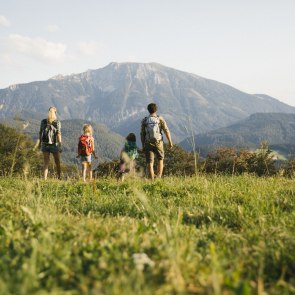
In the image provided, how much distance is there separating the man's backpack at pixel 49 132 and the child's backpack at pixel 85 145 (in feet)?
3.96

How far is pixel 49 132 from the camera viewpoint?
13.0m

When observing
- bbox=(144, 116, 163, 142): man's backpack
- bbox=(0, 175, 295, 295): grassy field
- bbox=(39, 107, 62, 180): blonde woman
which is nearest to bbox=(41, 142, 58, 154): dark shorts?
bbox=(39, 107, 62, 180): blonde woman

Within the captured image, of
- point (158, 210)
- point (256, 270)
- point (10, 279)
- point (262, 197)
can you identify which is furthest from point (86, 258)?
point (262, 197)

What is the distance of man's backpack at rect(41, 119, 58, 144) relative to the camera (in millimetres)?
12945

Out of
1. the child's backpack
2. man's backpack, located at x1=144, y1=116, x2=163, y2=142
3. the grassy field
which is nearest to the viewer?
the grassy field

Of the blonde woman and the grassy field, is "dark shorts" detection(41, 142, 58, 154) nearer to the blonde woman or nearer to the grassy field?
the blonde woman

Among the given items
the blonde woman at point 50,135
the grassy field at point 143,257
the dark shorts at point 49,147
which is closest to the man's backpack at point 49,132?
the blonde woman at point 50,135

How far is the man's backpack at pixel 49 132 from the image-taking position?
1295cm

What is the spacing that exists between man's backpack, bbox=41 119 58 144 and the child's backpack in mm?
1206

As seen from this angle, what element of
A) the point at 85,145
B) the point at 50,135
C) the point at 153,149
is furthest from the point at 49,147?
the point at 153,149

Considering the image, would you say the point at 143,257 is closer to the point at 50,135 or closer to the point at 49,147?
the point at 50,135

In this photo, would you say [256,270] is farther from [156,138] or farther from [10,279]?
[156,138]

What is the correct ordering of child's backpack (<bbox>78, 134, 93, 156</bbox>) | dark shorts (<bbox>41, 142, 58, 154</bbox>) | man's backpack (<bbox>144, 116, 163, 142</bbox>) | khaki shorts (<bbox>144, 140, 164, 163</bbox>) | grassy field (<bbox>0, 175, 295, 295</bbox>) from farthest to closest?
child's backpack (<bbox>78, 134, 93, 156</bbox>)
dark shorts (<bbox>41, 142, 58, 154</bbox>)
khaki shorts (<bbox>144, 140, 164, 163</bbox>)
man's backpack (<bbox>144, 116, 163, 142</bbox>)
grassy field (<bbox>0, 175, 295, 295</bbox>)

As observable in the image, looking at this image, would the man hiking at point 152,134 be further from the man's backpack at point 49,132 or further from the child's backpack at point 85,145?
the man's backpack at point 49,132
